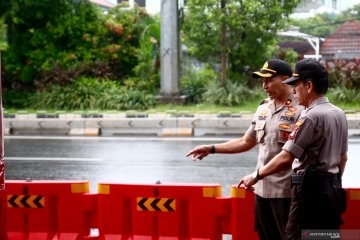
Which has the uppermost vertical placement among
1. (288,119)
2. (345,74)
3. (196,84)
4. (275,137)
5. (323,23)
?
(323,23)

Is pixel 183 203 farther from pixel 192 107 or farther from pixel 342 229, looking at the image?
pixel 192 107

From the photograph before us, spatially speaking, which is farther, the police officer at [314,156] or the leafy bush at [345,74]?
the leafy bush at [345,74]

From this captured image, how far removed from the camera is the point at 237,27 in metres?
20.8

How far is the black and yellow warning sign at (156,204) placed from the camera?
6.95 meters

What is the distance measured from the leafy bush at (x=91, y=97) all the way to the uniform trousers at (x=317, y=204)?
49.8 feet

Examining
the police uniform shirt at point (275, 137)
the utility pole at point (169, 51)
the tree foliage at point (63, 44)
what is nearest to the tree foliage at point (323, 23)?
the utility pole at point (169, 51)

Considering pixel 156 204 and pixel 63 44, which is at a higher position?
pixel 63 44

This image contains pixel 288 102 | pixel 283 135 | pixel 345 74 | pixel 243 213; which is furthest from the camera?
pixel 345 74

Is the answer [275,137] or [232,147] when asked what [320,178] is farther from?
[232,147]

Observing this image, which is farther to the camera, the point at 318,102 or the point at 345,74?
the point at 345,74

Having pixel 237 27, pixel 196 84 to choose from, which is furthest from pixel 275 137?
pixel 196 84

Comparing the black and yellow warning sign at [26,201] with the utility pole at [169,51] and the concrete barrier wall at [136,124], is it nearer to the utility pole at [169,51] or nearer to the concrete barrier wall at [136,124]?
the concrete barrier wall at [136,124]

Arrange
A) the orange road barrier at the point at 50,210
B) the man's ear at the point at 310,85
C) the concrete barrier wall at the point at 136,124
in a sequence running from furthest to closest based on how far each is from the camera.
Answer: the concrete barrier wall at the point at 136,124
the orange road barrier at the point at 50,210
the man's ear at the point at 310,85

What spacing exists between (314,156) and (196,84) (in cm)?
1665
